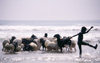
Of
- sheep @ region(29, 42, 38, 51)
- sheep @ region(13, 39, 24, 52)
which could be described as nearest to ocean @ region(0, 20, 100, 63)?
sheep @ region(13, 39, 24, 52)

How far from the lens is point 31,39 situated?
54.4ft

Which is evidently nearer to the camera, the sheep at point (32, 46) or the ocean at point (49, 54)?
the ocean at point (49, 54)

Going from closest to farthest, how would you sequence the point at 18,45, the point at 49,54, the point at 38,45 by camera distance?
the point at 49,54 < the point at 18,45 < the point at 38,45

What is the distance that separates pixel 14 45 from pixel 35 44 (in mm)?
1650

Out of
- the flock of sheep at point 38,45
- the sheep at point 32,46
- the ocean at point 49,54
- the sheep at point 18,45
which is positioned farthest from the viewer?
the sheep at point 32,46

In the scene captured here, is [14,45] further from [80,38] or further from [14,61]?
[80,38]

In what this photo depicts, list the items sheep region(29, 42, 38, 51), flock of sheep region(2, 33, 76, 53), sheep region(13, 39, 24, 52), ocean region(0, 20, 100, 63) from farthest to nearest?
sheep region(29, 42, 38, 51) → sheep region(13, 39, 24, 52) → flock of sheep region(2, 33, 76, 53) → ocean region(0, 20, 100, 63)

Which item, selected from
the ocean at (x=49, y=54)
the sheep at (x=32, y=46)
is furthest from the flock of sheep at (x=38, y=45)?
the ocean at (x=49, y=54)

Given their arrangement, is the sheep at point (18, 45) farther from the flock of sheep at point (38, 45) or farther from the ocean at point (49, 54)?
the ocean at point (49, 54)

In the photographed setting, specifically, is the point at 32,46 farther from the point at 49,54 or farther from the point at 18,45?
the point at 49,54

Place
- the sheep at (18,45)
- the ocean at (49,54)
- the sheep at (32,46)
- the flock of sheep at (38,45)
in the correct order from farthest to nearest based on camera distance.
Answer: the sheep at (32,46), the sheep at (18,45), the flock of sheep at (38,45), the ocean at (49,54)

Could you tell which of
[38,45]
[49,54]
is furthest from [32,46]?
[49,54]

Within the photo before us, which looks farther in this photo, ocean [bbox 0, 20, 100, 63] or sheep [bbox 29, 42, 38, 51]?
sheep [bbox 29, 42, 38, 51]

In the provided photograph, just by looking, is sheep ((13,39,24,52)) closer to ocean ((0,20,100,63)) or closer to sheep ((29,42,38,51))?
ocean ((0,20,100,63))
